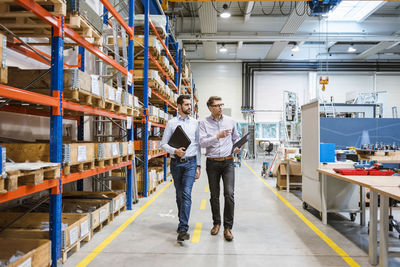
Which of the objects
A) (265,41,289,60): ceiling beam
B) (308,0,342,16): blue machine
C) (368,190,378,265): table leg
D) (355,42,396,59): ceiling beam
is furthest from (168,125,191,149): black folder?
(355,42,396,59): ceiling beam

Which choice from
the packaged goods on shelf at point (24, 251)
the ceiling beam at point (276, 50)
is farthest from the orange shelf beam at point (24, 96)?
the ceiling beam at point (276, 50)

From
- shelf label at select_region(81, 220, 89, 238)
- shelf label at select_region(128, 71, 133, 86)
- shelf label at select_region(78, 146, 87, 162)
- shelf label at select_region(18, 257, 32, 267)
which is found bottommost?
shelf label at select_region(81, 220, 89, 238)

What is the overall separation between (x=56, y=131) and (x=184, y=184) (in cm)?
192

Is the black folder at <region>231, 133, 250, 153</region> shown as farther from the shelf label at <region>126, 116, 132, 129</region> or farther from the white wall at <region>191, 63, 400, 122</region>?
the white wall at <region>191, 63, 400, 122</region>

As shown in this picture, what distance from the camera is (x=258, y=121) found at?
25953 millimetres

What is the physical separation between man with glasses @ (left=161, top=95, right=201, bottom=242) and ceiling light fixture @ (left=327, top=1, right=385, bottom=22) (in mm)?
13176

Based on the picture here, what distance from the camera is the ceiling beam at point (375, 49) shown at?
20775 mm

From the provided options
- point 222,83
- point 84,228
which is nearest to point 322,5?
point 84,228

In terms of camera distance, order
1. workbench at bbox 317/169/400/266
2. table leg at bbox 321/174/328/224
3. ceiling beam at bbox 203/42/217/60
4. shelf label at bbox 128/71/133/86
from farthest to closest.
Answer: ceiling beam at bbox 203/42/217/60, shelf label at bbox 128/71/133/86, table leg at bbox 321/174/328/224, workbench at bbox 317/169/400/266

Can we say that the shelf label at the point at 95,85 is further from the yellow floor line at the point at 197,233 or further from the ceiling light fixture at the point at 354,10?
the ceiling light fixture at the point at 354,10

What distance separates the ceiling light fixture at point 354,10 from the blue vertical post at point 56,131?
14.5m

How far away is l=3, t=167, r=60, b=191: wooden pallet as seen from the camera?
2.83 meters

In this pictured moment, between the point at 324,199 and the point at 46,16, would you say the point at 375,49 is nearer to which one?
the point at 324,199

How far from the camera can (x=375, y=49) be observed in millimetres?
22094
